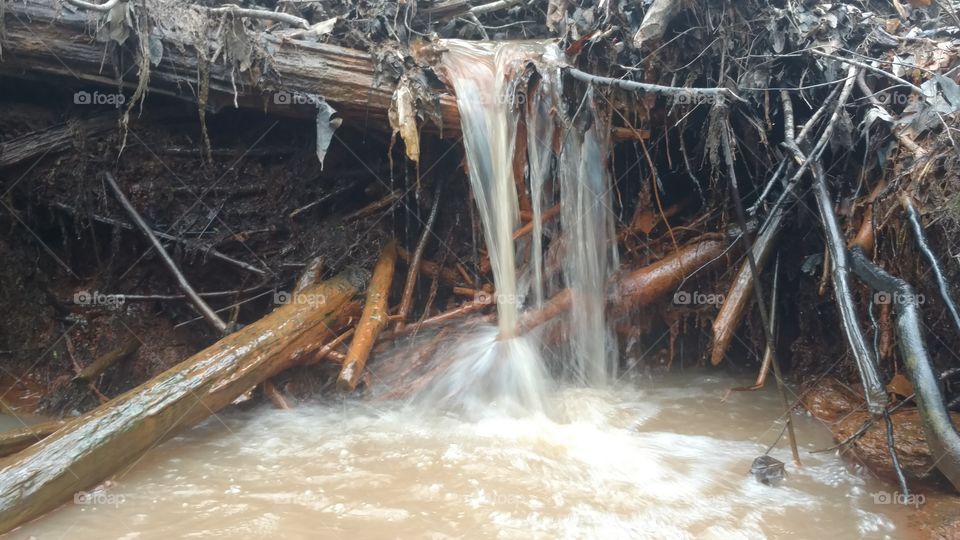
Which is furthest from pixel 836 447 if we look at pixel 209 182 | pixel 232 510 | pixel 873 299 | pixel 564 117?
pixel 209 182

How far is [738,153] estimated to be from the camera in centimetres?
481

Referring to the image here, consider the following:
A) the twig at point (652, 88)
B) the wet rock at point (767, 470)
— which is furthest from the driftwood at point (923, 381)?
the twig at point (652, 88)

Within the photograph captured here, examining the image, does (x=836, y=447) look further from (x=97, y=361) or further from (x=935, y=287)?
(x=97, y=361)

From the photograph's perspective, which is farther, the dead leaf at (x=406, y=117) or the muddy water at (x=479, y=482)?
the dead leaf at (x=406, y=117)

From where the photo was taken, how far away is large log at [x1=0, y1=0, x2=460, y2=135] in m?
4.06

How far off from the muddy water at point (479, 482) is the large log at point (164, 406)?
0.41ft

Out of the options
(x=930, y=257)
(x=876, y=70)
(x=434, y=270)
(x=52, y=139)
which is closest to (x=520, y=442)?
(x=434, y=270)

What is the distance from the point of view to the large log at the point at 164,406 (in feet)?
9.70

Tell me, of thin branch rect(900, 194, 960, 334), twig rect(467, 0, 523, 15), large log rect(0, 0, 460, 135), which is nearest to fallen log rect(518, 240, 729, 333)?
thin branch rect(900, 194, 960, 334)

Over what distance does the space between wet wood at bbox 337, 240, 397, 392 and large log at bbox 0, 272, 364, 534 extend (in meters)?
0.19

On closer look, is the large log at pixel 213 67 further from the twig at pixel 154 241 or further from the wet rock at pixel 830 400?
the wet rock at pixel 830 400

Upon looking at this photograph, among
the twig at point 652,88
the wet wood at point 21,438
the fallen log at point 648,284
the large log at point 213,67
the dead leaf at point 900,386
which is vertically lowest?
the dead leaf at point 900,386

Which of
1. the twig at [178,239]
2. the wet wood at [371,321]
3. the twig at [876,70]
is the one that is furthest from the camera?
the twig at [178,239]

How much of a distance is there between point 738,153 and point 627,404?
2.13 metres
